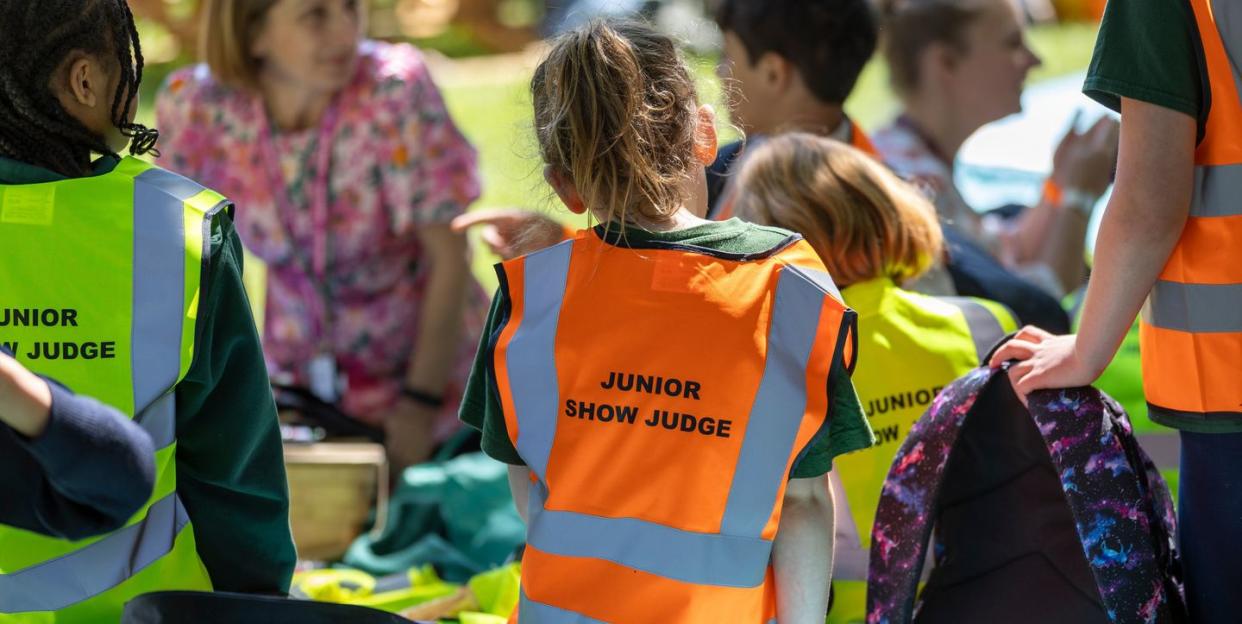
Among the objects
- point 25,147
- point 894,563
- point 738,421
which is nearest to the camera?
point 738,421

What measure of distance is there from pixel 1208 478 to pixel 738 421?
589 mm

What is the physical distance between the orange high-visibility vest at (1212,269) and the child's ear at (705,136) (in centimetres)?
57

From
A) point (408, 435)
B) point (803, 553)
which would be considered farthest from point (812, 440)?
point (408, 435)

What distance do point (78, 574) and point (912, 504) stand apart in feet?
3.55

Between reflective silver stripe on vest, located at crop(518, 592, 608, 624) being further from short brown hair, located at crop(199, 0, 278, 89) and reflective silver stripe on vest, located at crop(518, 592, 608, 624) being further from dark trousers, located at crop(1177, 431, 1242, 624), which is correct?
short brown hair, located at crop(199, 0, 278, 89)

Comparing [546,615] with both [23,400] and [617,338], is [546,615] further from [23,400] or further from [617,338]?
[23,400]

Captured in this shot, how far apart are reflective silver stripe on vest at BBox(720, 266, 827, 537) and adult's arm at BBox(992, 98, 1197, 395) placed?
1.23ft

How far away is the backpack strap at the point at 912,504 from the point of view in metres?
2.03

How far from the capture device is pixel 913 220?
248 cm

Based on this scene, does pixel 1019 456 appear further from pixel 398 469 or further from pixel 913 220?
pixel 398 469

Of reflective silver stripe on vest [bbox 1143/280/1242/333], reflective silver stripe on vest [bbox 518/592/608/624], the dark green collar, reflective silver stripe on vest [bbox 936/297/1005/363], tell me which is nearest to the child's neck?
reflective silver stripe on vest [bbox 518/592/608/624]

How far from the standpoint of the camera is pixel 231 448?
193cm

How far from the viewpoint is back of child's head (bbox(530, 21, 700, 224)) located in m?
1.74

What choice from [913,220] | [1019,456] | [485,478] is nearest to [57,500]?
[1019,456]
